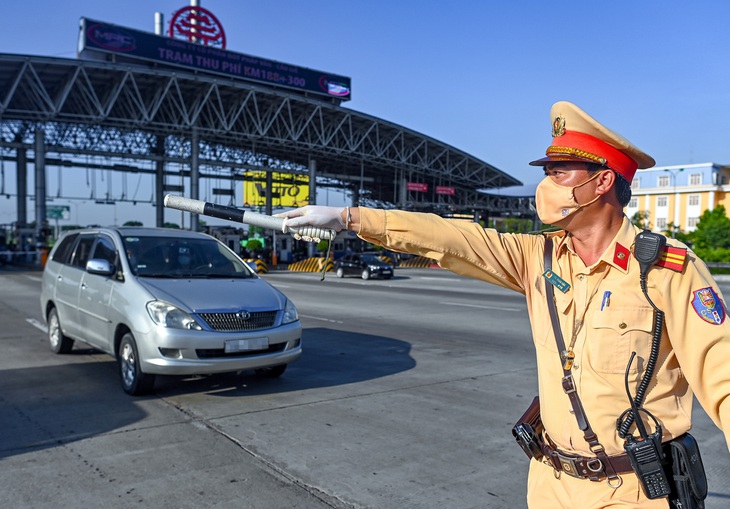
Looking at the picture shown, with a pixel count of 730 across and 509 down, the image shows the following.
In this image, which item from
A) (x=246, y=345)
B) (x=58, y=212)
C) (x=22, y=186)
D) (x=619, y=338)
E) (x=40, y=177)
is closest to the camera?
(x=619, y=338)

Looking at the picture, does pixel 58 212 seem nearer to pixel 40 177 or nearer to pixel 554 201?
pixel 40 177

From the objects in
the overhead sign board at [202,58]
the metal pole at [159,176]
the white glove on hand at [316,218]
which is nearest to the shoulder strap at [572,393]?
the white glove on hand at [316,218]

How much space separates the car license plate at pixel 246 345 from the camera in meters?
6.44

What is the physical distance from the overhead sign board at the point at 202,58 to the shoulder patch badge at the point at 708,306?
4055cm

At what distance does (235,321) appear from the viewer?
6.57 meters

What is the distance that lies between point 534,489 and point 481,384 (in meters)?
5.06

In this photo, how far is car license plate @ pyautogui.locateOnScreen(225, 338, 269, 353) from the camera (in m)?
6.44

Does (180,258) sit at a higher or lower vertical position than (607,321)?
lower

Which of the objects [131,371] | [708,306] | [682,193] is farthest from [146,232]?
[682,193]

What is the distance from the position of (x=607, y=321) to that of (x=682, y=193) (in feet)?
302

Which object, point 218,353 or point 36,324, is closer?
point 218,353

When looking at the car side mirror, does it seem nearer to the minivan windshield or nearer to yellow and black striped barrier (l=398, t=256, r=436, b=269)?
the minivan windshield

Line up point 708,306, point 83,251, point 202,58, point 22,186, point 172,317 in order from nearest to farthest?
point 708,306 → point 172,317 → point 83,251 → point 202,58 → point 22,186

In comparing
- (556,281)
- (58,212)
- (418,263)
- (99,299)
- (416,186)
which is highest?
(416,186)
